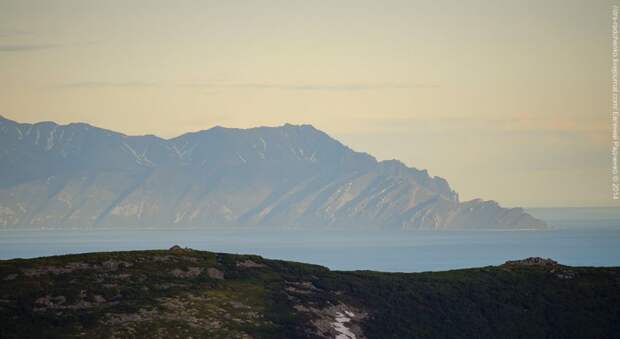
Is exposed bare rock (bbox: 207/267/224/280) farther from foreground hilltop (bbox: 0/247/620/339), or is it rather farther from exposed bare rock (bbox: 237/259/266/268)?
exposed bare rock (bbox: 237/259/266/268)

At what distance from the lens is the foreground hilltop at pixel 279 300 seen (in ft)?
366

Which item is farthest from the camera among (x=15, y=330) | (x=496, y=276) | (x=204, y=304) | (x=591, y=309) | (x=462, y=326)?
(x=496, y=276)

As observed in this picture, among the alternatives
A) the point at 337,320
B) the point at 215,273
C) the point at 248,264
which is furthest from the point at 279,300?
the point at 248,264

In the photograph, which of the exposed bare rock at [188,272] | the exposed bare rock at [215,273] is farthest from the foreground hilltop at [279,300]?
the exposed bare rock at [215,273]

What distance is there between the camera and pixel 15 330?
103125 mm

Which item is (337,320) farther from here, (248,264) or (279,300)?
(248,264)

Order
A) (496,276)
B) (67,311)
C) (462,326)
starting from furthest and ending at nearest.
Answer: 1. (496,276)
2. (462,326)
3. (67,311)

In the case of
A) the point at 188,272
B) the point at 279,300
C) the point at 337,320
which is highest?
the point at 188,272

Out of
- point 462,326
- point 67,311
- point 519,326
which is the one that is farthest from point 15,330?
point 519,326

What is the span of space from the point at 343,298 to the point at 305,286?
5.71m

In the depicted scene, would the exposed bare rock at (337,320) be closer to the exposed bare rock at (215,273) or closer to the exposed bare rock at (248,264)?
the exposed bare rock at (215,273)

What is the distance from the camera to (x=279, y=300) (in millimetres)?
126688

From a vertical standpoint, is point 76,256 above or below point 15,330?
above

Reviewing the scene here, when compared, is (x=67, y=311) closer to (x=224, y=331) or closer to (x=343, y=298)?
(x=224, y=331)
